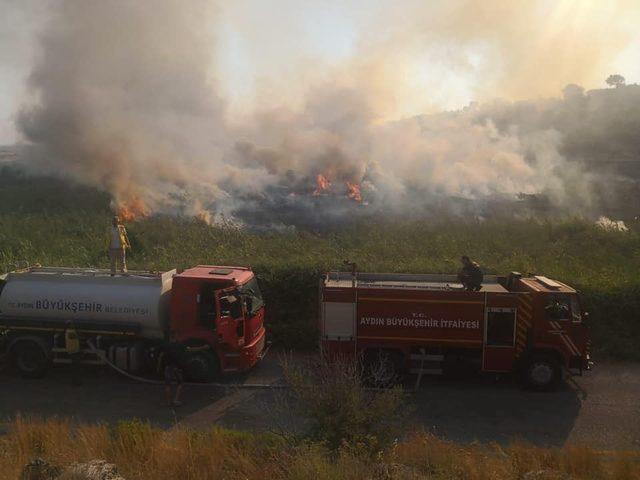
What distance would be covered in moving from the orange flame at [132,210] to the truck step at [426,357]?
768 inches

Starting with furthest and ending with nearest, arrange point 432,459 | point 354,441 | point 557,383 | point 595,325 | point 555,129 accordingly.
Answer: point 555,129 → point 595,325 → point 557,383 → point 432,459 → point 354,441

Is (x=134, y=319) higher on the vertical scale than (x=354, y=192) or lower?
lower

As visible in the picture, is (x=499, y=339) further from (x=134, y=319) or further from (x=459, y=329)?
(x=134, y=319)

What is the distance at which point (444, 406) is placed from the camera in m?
11.0

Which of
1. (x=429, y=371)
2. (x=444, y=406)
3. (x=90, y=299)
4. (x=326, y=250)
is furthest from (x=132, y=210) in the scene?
(x=444, y=406)

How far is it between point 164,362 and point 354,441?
20.2 feet

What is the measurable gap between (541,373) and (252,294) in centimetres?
617

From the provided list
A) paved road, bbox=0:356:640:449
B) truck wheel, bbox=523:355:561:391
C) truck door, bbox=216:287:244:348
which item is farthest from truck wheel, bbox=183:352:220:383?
truck wheel, bbox=523:355:561:391

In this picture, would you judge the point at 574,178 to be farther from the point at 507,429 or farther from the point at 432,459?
the point at 432,459

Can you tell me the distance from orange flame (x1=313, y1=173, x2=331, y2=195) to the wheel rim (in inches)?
851

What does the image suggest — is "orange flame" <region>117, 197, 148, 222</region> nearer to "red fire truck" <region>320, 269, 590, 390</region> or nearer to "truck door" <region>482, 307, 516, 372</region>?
"red fire truck" <region>320, 269, 590, 390</region>

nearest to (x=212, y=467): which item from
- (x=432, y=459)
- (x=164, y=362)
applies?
(x=432, y=459)

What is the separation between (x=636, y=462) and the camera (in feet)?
25.8

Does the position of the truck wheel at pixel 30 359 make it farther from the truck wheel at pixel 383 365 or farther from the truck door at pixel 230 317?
the truck wheel at pixel 383 365
